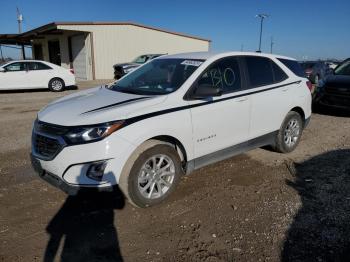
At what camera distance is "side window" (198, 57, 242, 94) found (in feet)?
14.9

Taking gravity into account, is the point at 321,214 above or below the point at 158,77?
below

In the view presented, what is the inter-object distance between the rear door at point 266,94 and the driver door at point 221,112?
19 centimetres

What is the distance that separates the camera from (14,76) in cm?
1525

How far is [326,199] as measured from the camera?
4250 millimetres

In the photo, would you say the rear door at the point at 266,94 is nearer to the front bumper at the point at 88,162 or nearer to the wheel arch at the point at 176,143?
the wheel arch at the point at 176,143

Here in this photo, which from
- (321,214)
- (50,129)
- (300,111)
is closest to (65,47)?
(300,111)

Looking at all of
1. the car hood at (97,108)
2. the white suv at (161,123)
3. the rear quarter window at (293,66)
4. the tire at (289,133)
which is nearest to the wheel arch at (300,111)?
the tire at (289,133)

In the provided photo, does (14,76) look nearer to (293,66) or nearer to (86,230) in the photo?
(293,66)

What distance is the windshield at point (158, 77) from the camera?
4.38 meters

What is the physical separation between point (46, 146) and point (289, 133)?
13.1 ft

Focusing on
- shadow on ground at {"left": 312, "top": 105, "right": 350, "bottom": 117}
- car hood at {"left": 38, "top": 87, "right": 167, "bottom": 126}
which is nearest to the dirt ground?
car hood at {"left": 38, "top": 87, "right": 167, "bottom": 126}

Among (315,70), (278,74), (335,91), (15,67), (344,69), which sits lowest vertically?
(315,70)

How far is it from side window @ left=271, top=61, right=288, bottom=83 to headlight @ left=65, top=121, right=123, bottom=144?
3086 mm

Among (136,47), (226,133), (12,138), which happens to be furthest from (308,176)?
(136,47)
